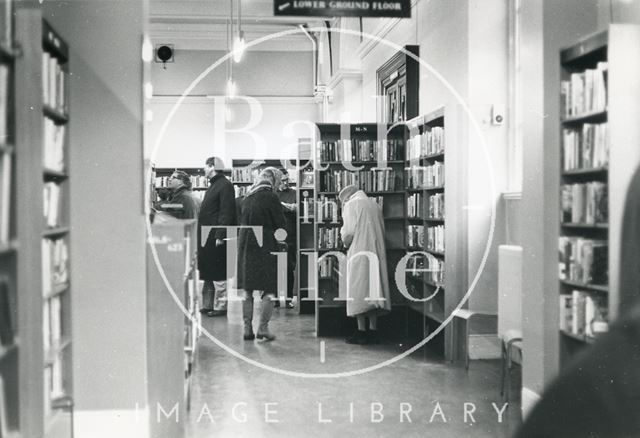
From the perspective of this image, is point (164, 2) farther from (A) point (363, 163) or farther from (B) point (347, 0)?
(B) point (347, 0)

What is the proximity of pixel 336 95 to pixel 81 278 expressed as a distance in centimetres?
883

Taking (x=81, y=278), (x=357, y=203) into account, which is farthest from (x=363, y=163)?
(x=81, y=278)

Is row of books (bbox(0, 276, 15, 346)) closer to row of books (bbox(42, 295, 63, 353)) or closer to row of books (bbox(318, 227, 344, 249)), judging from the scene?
row of books (bbox(42, 295, 63, 353))

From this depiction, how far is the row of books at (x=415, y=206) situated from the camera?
22.8 ft

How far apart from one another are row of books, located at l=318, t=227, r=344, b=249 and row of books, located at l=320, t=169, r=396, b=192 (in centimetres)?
54

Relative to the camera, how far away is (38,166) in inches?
114

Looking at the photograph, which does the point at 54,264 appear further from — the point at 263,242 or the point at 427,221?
the point at 427,221


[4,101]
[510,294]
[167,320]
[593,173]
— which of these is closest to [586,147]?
[593,173]

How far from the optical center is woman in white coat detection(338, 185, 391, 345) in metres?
6.46

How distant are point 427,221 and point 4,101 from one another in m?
4.83

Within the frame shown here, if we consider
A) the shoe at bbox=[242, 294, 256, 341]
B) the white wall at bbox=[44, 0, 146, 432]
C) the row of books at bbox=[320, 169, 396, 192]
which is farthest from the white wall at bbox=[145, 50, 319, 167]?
the white wall at bbox=[44, 0, 146, 432]

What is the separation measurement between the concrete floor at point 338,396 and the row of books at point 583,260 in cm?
95

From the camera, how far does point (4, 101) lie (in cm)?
253

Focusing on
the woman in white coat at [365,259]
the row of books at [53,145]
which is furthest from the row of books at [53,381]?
the woman in white coat at [365,259]
